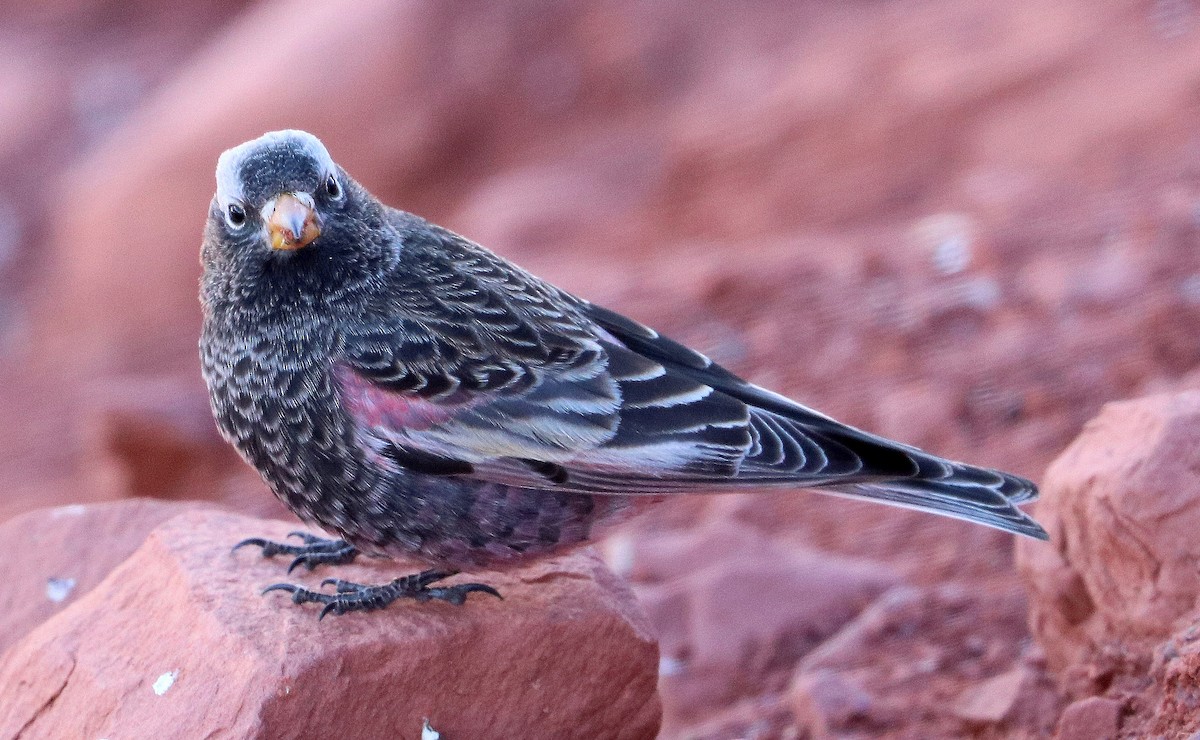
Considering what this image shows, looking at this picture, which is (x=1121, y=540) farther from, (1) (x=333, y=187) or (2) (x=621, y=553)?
(2) (x=621, y=553)

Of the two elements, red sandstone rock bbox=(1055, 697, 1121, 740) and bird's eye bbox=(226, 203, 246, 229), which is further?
bird's eye bbox=(226, 203, 246, 229)

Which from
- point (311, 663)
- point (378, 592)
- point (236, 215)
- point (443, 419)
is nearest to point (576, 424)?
point (443, 419)

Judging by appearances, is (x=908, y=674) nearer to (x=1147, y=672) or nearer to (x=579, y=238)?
(x=1147, y=672)

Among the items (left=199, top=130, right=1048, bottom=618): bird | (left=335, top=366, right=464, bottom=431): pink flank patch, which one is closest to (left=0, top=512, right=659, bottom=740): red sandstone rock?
(left=199, top=130, right=1048, bottom=618): bird

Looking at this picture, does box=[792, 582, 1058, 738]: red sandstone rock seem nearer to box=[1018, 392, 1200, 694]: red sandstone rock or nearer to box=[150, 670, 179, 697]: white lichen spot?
box=[1018, 392, 1200, 694]: red sandstone rock

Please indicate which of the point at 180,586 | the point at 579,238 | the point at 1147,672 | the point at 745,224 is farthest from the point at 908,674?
the point at 579,238

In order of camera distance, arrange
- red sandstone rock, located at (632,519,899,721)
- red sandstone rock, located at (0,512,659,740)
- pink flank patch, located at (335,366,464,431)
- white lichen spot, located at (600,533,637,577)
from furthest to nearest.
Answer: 1. white lichen spot, located at (600,533,637,577)
2. red sandstone rock, located at (632,519,899,721)
3. pink flank patch, located at (335,366,464,431)
4. red sandstone rock, located at (0,512,659,740)
